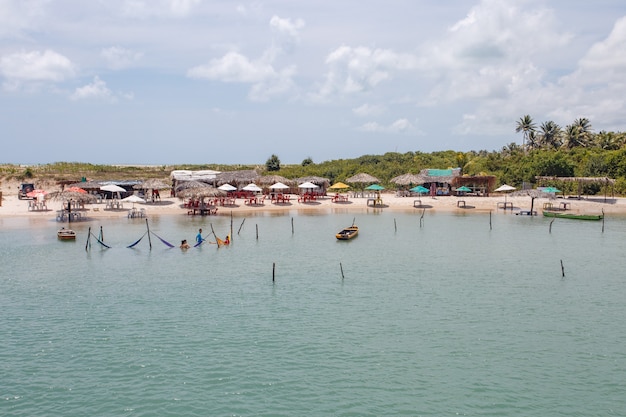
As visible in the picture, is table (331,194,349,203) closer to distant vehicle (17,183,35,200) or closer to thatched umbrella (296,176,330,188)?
thatched umbrella (296,176,330,188)

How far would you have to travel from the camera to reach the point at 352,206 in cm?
4916

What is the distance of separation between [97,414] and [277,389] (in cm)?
420

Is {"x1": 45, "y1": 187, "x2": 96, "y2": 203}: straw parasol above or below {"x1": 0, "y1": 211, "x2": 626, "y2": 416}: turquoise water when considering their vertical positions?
above

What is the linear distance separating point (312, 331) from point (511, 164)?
50.8 m

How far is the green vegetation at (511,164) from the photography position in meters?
55.8

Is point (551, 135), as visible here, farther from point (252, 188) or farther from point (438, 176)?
point (252, 188)

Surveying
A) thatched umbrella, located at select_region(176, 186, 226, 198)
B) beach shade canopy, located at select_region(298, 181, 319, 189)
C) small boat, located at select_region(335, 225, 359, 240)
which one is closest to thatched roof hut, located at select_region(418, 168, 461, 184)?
beach shade canopy, located at select_region(298, 181, 319, 189)

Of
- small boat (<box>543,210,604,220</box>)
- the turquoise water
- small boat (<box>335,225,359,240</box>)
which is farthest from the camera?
small boat (<box>543,210,604,220</box>)

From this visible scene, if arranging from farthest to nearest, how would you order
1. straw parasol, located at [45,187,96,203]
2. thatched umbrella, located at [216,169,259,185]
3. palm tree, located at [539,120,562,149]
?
1. palm tree, located at [539,120,562,149]
2. thatched umbrella, located at [216,169,259,185]
3. straw parasol, located at [45,187,96,203]

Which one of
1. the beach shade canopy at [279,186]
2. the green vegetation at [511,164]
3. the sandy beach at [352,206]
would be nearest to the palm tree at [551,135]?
the green vegetation at [511,164]

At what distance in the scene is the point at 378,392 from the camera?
12.9 m

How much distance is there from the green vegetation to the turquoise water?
89.4 feet

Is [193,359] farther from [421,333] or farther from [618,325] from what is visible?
[618,325]

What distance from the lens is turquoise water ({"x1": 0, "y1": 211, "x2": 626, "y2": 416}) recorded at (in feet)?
41.4
